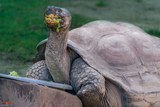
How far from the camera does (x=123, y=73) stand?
465 centimetres

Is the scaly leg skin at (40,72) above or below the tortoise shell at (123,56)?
below

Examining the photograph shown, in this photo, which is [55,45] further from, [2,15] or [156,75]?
[2,15]

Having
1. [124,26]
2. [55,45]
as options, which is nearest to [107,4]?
[124,26]

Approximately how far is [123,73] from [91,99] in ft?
1.30

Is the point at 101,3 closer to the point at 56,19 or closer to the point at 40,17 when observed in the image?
the point at 40,17

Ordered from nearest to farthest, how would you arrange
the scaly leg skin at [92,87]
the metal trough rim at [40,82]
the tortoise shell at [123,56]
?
1. the metal trough rim at [40,82]
2. the scaly leg skin at [92,87]
3. the tortoise shell at [123,56]

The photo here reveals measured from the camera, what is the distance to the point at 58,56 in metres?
4.47

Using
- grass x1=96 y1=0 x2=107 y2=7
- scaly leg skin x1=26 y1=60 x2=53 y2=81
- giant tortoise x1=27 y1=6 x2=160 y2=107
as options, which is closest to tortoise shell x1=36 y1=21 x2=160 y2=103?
giant tortoise x1=27 y1=6 x2=160 y2=107

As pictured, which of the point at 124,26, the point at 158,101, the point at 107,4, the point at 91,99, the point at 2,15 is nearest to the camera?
the point at 91,99

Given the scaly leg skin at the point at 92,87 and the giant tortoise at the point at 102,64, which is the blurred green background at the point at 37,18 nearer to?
the giant tortoise at the point at 102,64

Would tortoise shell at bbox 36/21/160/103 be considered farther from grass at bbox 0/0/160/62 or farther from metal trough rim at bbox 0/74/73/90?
grass at bbox 0/0/160/62

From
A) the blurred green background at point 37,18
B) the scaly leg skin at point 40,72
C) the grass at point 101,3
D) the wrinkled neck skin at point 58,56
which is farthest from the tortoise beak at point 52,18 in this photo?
the grass at point 101,3

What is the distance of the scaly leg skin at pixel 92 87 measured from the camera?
438 centimetres

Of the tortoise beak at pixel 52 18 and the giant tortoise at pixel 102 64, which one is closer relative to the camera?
the tortoise beak at pixel 52 18
